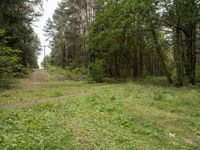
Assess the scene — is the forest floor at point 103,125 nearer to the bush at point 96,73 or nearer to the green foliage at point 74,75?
the bush at point 96,73

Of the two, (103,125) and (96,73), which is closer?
(103,125)

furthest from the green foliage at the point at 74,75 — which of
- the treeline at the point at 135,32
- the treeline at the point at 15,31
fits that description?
the treeline at the point at 15,31

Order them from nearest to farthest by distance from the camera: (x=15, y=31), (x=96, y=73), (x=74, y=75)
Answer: (x=15, y=31) < (x=96, y=73) < (x=74, y=75)

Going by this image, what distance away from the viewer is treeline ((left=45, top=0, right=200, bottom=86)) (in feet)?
70.4

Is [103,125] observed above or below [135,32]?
below

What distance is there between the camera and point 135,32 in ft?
79.6

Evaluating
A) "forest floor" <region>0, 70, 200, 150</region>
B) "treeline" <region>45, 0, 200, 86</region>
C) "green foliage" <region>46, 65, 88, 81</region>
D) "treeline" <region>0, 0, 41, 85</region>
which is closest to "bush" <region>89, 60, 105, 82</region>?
"treeline" <region>45, 0, 200, 86</region>

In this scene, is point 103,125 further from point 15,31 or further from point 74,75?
point 74,75

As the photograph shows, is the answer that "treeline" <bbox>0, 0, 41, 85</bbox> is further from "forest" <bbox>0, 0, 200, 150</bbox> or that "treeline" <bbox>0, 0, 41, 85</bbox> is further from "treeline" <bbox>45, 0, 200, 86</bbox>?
"treeline" <bbox>45, 0, 200, 86</bbox>

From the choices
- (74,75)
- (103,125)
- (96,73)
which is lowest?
(103,125)

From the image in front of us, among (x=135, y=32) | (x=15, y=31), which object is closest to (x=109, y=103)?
(x=135, y=32)

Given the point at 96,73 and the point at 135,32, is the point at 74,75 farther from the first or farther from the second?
the point at 135,32

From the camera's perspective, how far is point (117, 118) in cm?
1051

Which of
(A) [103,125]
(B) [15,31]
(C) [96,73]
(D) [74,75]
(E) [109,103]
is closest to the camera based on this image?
(A) [103,125]
